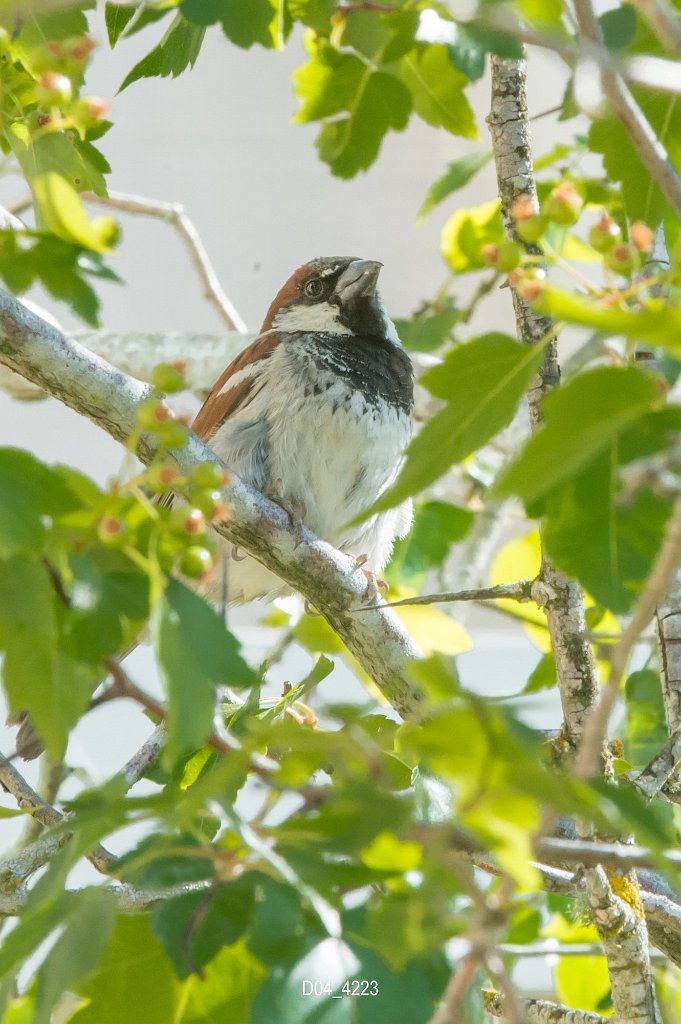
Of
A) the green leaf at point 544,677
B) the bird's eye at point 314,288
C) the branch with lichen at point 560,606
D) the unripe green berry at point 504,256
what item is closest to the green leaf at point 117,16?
the branch with lichen at point 560,606

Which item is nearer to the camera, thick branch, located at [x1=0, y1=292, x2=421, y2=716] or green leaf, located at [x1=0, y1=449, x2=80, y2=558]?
green leaf, located at [x1=0, y1=449, x2=80, y2=558]

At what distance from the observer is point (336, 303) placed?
2654 mm

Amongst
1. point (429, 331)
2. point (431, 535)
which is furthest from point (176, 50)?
point (431, 535)

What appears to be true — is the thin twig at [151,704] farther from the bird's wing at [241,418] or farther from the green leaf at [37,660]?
the bird's wing at [241,418]

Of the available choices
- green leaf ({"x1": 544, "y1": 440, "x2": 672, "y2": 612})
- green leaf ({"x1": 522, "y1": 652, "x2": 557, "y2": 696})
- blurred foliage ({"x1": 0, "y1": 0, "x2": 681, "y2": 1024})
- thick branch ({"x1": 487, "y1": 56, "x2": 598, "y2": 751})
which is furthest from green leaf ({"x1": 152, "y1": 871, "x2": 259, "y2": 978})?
green leaf ({"x1": 522, "y1": 652, "x2": 557, "y2": 696})

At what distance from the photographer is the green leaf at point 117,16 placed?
1205 millimetres

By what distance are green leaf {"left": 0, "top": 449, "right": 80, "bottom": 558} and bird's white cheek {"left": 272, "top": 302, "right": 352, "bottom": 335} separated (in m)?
1.84

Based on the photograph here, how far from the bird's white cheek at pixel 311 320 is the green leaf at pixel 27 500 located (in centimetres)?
184

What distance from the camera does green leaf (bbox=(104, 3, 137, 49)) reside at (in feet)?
3.95

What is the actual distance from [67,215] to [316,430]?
5.07 ft

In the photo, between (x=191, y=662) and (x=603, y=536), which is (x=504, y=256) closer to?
(x=603, y=536)

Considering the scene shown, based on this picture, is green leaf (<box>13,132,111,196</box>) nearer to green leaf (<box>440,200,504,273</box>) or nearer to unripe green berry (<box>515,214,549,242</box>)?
unripe green berry (<box>515,214,549,242</box>)

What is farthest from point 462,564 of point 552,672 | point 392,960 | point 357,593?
point 392,960

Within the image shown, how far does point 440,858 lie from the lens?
23.5 inches
